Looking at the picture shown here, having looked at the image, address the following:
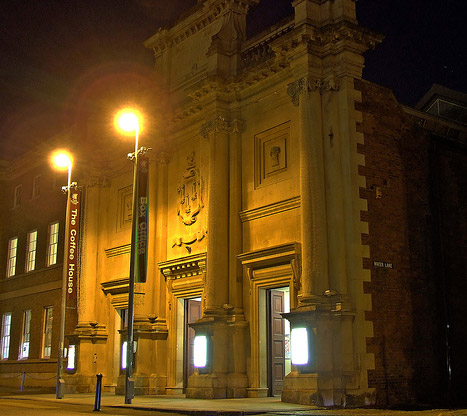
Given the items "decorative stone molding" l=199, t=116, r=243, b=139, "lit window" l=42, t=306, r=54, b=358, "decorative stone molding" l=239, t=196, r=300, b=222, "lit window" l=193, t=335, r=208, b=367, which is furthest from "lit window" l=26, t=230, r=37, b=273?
"decorative stone molding" l=239, t=196, r=300, b=222

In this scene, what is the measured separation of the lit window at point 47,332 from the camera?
3209cm

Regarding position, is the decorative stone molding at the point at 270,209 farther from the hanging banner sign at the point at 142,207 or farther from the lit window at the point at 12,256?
the lit window at the point at 12,256

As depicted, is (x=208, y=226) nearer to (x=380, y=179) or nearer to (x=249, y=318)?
(x=249, y=318)

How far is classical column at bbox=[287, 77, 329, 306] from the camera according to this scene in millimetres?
18266

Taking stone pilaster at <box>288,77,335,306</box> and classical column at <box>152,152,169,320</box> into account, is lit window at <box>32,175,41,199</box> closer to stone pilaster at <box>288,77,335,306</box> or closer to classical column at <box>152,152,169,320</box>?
classical column at <box>152,152,169,320</box>

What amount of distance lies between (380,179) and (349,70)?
3231 mm

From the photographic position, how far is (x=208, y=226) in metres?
22.2

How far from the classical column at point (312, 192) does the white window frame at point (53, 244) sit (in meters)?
17.3

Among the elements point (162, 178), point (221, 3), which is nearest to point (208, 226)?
point (162, 178)

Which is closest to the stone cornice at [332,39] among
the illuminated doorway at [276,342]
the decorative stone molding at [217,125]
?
the decorative stone molding at [217,125]

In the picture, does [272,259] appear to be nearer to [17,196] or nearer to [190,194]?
[190,194]

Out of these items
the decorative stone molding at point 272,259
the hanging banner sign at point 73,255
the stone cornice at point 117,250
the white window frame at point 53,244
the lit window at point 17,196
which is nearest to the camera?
the decorative stone molding at point 272,259

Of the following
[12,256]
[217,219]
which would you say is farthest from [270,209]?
[12,256]

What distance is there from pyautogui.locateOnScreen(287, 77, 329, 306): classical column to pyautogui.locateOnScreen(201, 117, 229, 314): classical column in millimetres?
3486
